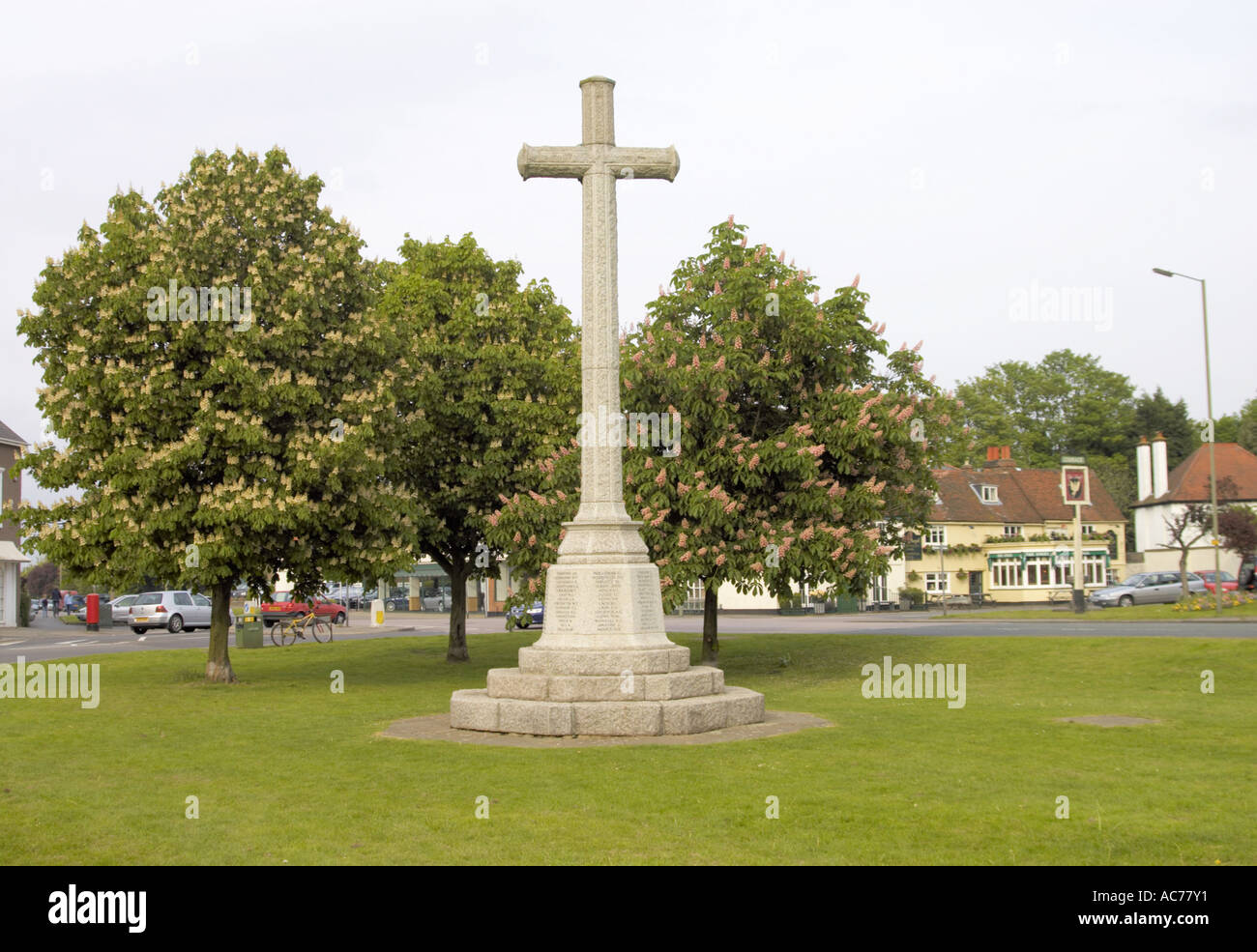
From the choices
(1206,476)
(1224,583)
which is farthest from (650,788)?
(1206,476)

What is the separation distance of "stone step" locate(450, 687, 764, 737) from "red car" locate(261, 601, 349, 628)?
113ft

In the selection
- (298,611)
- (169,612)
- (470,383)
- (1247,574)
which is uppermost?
(470,383)

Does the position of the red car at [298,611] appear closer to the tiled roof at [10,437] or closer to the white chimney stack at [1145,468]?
the tiled roof at [10,437]

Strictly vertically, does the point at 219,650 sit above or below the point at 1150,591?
above

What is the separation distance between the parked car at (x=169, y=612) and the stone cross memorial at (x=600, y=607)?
37.0 metres

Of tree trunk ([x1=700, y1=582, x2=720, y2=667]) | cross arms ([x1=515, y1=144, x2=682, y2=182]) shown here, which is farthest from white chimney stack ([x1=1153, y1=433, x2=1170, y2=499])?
cross arms ([x1=515, y1=144, x2=682, y2=182])

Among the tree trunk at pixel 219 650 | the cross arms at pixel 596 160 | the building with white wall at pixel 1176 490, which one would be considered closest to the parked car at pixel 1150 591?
the building with white wall at pixel 1176 490

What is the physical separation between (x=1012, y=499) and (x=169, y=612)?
162 ft

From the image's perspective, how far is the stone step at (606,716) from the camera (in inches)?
527

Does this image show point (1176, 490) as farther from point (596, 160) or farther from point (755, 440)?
point (596, 160)

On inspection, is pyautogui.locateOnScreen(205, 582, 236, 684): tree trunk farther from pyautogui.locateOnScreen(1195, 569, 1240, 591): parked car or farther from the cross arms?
pyautogui.locateOnScreen(1195, 569, 1240, 591): parked car

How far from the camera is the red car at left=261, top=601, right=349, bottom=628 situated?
49200mm

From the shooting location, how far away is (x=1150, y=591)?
5109 cm
